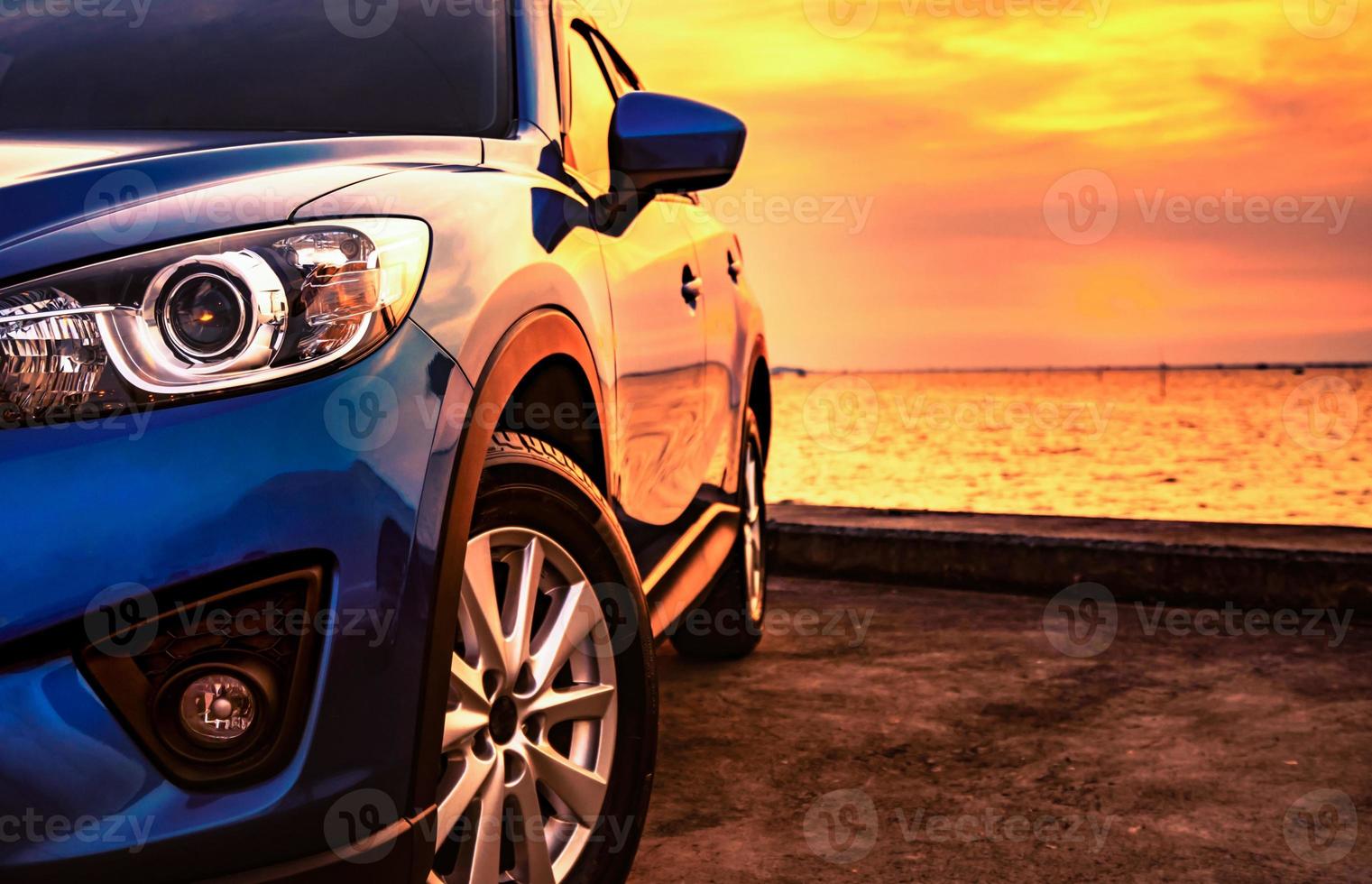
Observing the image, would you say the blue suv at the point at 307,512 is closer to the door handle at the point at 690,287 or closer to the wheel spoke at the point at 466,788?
the wheel spoke at the point at 466,788

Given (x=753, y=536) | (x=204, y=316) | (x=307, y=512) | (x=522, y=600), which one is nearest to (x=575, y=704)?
(x=522, y=600)

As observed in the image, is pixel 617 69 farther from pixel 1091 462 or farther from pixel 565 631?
pixel 1091 462

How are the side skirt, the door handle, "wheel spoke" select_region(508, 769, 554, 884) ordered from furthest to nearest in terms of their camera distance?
1. the door handle
2. the side skirt
3. "wheel spoke" select_region(508, 769, 554, 884)

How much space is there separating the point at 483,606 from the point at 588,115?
1642mm

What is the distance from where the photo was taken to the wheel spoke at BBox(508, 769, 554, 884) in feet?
7.29

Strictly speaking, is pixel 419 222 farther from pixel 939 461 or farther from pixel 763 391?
pixel 939 461

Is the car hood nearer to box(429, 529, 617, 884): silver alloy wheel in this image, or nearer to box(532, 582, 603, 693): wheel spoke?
box(429, 529, 617, 884): silver alloy wheel

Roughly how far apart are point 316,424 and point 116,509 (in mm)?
248

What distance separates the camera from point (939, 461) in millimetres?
41156

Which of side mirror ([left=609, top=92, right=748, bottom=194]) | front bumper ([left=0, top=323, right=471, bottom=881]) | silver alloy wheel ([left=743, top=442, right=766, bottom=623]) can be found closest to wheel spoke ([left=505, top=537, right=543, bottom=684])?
front bumper ([left=0, top=323, right=471, bottom=881])

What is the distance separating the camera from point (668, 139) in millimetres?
3084

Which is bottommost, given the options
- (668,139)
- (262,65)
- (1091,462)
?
(1091,462)

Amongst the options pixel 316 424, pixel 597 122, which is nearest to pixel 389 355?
pixel 316 424

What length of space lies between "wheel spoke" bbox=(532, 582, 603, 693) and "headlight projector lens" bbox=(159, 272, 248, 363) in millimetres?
803
